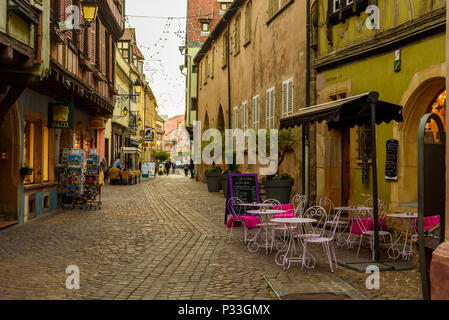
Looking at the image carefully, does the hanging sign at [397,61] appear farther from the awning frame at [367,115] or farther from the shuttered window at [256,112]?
the shuttered window at [256,112]

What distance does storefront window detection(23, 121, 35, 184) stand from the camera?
13.1m

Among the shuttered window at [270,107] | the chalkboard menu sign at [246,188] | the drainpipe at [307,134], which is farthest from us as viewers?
the shuttered window at [270,107]

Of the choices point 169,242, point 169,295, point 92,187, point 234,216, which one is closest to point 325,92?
point 234,216

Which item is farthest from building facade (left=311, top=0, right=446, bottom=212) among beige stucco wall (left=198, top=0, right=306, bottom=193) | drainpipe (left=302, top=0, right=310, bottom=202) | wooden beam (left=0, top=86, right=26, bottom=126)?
wooden beam (left=0, top=86, right=26, bottom=126)

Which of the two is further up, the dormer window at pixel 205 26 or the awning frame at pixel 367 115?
the dormer window at pixel 205 26

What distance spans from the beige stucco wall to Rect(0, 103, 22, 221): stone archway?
7.62 metres

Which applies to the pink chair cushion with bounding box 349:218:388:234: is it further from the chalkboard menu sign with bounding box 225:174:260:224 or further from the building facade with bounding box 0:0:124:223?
the building facade with bounding box 0:0:124:223

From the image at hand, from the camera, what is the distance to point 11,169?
38.9ft

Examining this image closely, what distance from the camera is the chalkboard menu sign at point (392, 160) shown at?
407 inches

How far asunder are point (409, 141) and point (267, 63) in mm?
9649

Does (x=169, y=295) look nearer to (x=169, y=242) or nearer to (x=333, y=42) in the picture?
(x=169, y=242)

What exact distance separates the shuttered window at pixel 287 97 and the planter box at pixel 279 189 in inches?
97.4

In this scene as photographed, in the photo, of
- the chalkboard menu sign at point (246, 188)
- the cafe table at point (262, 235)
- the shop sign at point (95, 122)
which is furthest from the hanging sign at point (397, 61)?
the shop sign at point (95, 122)

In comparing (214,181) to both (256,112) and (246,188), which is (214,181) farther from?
(246,188)
